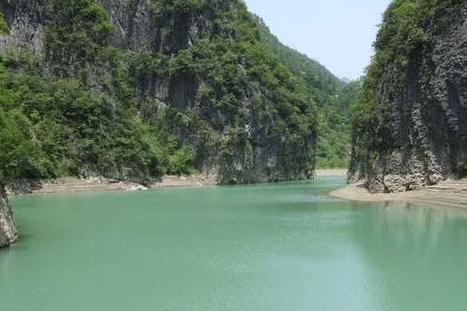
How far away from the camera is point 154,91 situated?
94188 millimetres

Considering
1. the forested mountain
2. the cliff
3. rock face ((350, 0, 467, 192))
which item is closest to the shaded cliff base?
rock face ((350, 0, 467, 192))

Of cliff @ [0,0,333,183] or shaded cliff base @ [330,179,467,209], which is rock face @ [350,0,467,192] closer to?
shaded cliff base @ [330,179,467,209]

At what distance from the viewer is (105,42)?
87.8m

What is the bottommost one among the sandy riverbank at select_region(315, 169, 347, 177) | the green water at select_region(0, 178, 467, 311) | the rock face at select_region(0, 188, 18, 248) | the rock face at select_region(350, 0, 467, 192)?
the green water at select_region(0, 178, 467, 311)

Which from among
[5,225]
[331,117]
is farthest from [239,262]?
[331,117]

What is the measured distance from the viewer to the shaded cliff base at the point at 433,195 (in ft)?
133

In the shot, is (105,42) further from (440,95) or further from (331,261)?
(331,261)

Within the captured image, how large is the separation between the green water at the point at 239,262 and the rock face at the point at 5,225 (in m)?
0.62

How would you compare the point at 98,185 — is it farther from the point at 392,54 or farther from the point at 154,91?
the point at 392,54

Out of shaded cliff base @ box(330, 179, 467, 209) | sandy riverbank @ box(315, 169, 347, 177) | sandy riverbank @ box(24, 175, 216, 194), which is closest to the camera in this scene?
shaded cliff base @ box(330, 179, 467, 209)

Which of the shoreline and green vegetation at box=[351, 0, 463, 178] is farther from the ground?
green vegetation at box=[351, 0, 463, 178]

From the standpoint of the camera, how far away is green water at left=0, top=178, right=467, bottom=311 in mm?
16406

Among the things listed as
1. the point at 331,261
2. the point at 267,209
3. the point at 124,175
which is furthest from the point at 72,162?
the point at 331,261

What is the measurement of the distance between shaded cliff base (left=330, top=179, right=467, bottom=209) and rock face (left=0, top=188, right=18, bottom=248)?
2575 cm
